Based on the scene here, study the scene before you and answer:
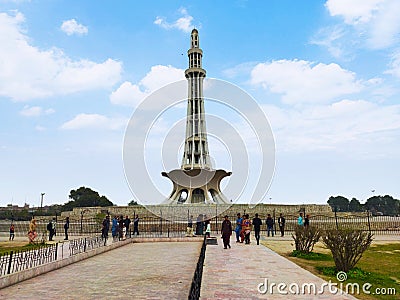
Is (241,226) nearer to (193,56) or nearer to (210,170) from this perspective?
(210,170)

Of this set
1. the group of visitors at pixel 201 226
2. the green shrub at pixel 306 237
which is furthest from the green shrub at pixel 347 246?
the group of visitors at pixel 201 226

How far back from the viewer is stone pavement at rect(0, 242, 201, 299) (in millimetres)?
6301

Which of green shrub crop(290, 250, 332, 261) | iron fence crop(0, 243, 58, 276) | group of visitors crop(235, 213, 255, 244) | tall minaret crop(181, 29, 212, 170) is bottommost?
green shrub crop(290, 250, 332, 261)

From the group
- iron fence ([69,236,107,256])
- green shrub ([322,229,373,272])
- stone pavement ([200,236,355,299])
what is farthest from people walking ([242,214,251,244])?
green shrub ([322,229,373,272])

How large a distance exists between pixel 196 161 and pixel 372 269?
124ft

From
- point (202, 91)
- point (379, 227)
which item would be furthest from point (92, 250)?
point (202, 91)

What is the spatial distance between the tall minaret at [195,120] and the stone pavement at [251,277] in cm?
3588

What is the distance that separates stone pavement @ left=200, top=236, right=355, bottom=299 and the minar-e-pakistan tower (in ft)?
116

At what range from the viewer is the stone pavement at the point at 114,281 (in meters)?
6.30

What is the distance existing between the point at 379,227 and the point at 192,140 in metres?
28.3

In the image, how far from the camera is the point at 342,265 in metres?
8.29

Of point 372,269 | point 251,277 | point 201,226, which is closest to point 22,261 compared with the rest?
point 251,277

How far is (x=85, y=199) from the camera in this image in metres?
61.6

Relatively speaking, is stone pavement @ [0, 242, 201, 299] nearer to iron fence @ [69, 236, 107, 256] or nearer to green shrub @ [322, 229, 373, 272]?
iron fence @ [69, 236, 107, 256]
